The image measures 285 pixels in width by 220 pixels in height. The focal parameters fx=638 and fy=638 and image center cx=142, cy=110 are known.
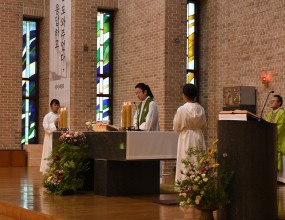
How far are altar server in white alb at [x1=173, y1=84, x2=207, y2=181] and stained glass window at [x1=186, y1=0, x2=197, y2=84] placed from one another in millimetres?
8042

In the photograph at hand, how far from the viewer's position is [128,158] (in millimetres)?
7906

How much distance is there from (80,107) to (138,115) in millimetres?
5159

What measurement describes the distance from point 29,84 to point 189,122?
33.2 feet

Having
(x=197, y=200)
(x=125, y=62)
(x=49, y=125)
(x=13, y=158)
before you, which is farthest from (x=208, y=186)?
(x=13, y=158)

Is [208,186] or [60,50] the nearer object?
[208,186]

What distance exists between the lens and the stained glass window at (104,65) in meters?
16.4

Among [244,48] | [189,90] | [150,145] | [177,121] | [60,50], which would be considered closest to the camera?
[189,90]

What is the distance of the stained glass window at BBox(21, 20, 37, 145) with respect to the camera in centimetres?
1697

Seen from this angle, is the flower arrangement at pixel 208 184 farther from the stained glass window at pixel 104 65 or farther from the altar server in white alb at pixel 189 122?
the stained glass window at pixel 104 65

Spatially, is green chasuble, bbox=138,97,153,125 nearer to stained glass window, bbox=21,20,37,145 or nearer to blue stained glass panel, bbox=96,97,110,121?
blue stained glass panel, bbox=96,97,110,121

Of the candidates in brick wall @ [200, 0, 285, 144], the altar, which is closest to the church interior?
brick wall @ [200, 0, 285, 144]

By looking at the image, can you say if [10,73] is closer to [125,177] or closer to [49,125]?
[49,125]

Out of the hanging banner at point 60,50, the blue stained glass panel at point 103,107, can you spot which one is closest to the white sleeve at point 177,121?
the hanging banner at point 60,50

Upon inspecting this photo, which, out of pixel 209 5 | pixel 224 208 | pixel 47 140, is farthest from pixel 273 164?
pixel 209 5
